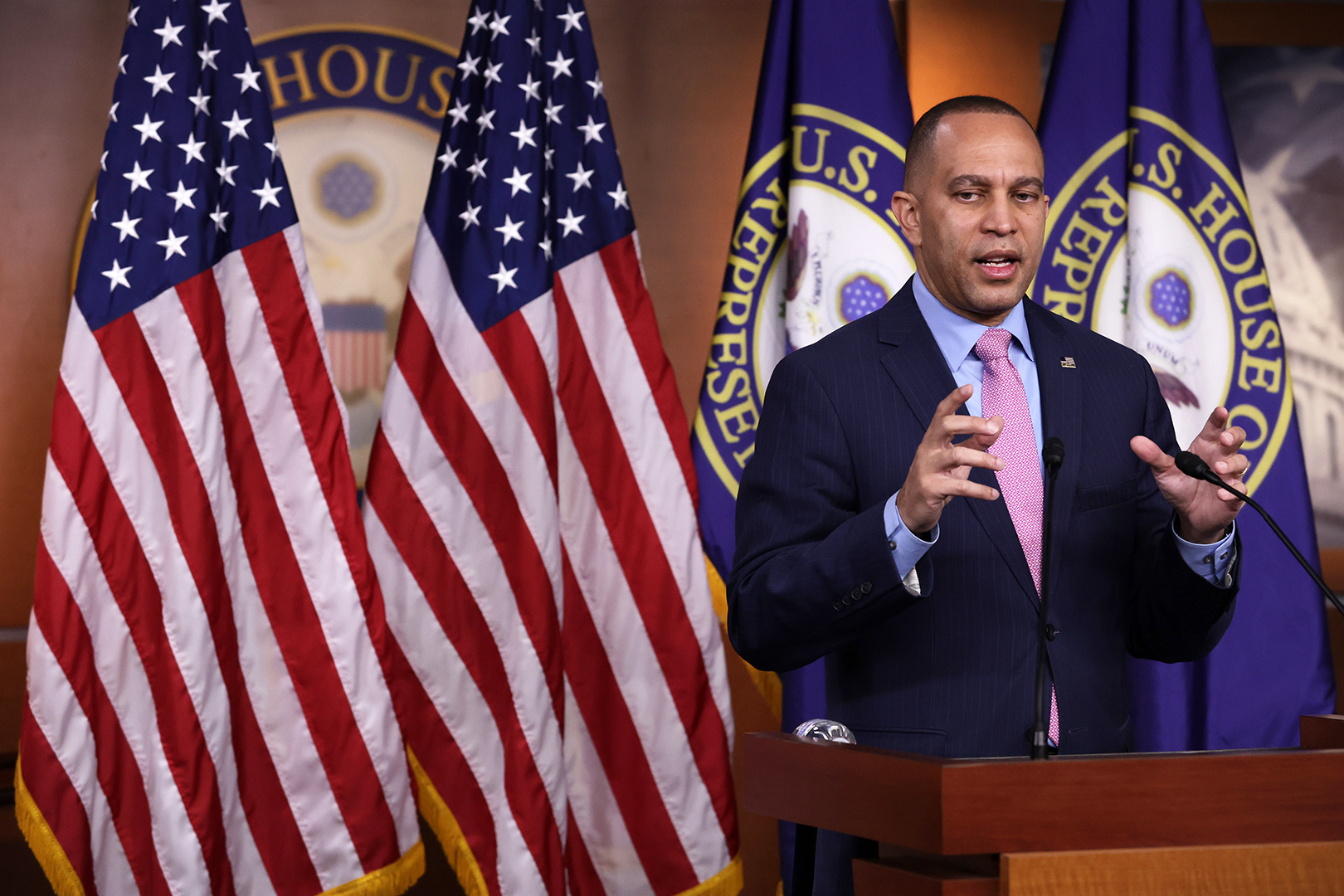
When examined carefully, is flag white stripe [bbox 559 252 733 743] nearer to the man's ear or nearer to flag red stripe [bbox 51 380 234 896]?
flag red stripe [bbox 51 380 234 896]

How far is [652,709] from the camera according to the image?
2928 millimetres

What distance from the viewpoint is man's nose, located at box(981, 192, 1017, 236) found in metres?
1.65

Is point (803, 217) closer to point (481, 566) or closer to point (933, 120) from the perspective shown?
point (481, 566)

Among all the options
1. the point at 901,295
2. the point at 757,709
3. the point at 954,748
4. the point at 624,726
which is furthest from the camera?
the point at 757,709

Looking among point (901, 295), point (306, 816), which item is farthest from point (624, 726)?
point (901, 295)

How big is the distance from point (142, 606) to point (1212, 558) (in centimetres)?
220

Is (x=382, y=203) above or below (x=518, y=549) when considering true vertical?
above

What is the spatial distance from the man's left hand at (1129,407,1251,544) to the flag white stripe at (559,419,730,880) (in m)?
1.63

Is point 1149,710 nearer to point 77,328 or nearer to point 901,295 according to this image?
point 901,295

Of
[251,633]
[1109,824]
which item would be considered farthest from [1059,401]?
[251,633]

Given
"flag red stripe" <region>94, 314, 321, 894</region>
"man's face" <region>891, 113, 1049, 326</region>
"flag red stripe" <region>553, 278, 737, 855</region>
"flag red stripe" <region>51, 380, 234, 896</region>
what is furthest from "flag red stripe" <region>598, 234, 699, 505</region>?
"man's face" <region>891, 113, 1049, 326</region>

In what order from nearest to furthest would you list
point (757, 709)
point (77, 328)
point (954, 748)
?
point (954, 748) < point (77, 328) < point (757, 709)

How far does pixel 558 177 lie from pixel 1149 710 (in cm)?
202

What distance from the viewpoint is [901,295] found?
1.78 meters
